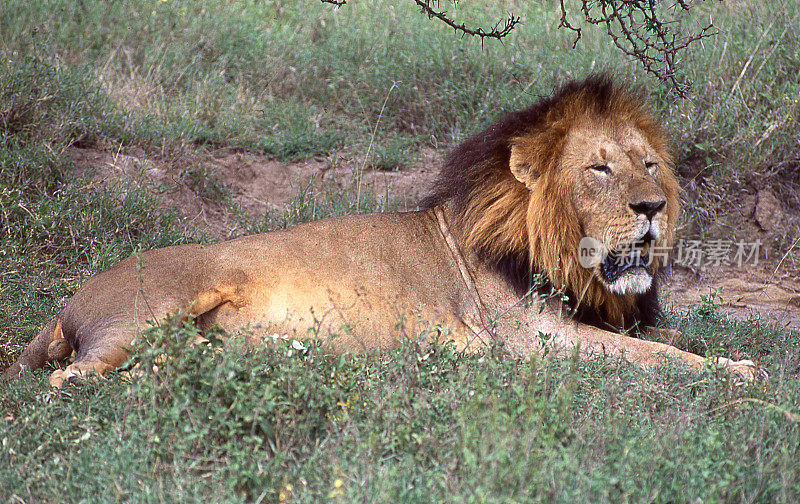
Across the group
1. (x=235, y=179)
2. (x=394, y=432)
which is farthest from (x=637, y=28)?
(x=394, y=432)

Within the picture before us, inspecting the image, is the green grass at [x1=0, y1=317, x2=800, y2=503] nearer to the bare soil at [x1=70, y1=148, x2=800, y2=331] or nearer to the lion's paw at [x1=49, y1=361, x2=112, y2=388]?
the lion's paw at [x1=49, y1=361, x2=112, y2=388]

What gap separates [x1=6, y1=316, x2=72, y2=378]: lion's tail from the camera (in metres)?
3.56

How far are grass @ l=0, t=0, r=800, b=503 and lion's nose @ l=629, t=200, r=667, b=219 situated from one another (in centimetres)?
65

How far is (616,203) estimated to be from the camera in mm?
3514


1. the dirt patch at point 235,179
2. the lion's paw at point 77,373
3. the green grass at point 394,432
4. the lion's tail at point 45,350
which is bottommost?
the dirt patch at point 235,179

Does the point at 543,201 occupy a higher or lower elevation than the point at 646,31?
lower

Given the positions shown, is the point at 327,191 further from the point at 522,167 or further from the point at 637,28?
the point at 522,167

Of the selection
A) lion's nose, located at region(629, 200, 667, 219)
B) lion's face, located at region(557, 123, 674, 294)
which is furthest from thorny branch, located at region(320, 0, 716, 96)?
lion's nose, located at region(629, 200, 667, 219)

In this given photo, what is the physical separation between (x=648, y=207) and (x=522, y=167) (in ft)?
1.92

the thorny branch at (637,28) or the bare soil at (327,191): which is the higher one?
the thorny branch at (637,28)

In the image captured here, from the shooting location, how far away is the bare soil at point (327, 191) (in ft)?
18.6

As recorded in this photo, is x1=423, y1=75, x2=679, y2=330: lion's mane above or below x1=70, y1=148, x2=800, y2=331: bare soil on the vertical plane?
above

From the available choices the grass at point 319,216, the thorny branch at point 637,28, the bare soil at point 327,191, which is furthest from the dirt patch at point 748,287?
the thorny branch at point 637,28

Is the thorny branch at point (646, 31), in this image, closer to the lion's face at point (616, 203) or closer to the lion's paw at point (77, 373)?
the lion's face at point (616, 203)
